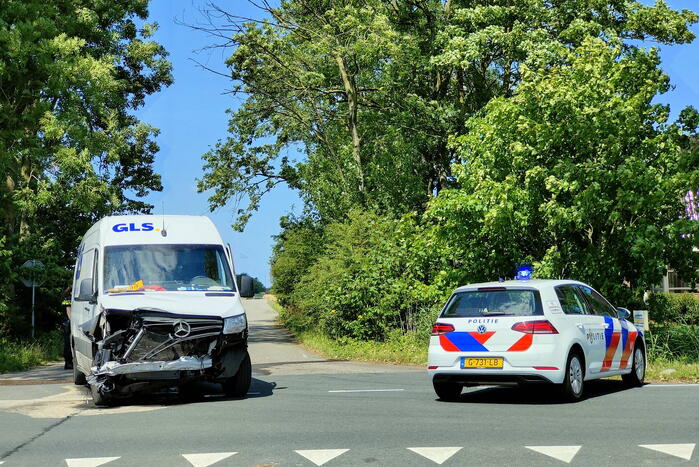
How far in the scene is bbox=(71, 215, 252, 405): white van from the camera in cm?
1181

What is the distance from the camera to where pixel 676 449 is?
7.88 m

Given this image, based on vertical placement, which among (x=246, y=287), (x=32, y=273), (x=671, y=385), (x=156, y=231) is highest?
(x=156, y=231)

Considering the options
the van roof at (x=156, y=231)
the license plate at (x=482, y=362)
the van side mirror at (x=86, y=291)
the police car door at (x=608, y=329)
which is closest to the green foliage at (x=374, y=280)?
the police car door at (x=608, y=329)

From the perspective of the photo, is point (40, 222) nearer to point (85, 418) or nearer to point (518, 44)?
point (518, 44)

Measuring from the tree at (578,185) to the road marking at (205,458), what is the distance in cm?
1233

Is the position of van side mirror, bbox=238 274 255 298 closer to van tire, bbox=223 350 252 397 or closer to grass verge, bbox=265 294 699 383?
van tire, bbox=223 350 252 397

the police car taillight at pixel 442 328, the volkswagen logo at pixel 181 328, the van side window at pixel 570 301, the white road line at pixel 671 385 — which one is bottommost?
the white road line at pixel 671 385

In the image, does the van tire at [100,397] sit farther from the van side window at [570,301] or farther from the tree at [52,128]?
the tree at [52,128]

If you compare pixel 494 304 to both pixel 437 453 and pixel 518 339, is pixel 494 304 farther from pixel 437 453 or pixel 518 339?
pixel 437 453

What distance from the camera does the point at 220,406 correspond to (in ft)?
39.0

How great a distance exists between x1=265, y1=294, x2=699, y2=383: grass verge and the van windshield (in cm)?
779

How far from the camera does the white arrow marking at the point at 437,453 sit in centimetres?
750

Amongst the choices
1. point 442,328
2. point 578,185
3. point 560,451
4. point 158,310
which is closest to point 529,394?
point 442,328

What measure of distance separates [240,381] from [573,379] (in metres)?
4.66
